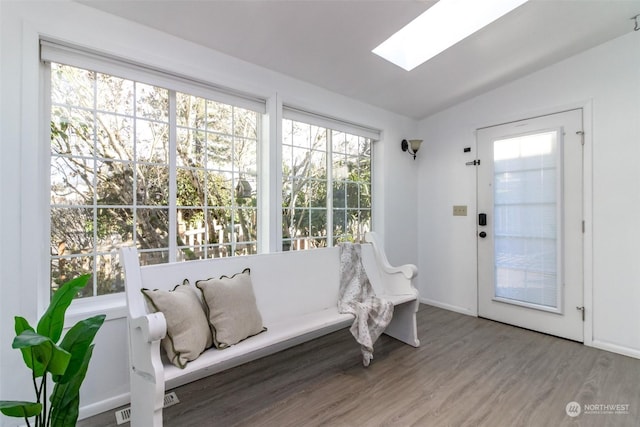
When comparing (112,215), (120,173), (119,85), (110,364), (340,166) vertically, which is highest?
(119,85)

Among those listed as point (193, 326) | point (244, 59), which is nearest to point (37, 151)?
point (193, 326)

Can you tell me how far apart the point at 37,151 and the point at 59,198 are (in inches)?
11.9

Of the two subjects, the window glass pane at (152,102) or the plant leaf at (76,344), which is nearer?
the plant leaf at (76,344)

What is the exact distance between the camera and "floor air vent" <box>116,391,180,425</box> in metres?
1.70

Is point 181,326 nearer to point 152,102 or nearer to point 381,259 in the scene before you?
point 152,102

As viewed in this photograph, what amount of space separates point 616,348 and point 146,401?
141 inches

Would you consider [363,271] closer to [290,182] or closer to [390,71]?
[290,182]

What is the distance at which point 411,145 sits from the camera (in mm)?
3775

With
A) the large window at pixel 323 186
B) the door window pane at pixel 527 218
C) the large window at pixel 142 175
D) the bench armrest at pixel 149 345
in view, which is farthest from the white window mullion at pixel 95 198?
the door window pane at pixel 527 218

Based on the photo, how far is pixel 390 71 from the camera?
2803 mm

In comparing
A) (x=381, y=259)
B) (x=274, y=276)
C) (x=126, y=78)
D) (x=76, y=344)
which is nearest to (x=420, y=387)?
(x=381, y=259)

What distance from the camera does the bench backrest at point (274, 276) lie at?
1.65 meters

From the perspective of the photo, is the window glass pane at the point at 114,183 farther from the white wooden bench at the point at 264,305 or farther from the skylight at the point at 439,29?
the skylight at the point at 439,29

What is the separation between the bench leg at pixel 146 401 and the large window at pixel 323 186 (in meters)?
1.58
